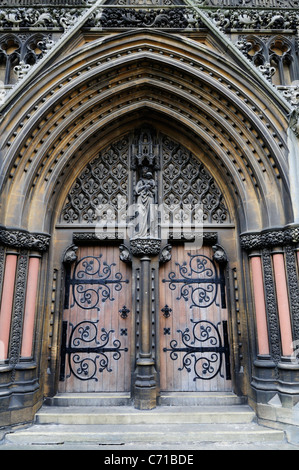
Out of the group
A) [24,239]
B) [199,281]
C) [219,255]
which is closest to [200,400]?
[199,281]

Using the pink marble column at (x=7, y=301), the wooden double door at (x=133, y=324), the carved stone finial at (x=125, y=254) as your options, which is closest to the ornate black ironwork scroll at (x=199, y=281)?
the wooden double door at (x=133, y=324)

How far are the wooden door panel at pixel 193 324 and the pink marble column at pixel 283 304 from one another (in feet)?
3.20

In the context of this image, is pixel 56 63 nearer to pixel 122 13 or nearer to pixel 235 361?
pixel 122 13

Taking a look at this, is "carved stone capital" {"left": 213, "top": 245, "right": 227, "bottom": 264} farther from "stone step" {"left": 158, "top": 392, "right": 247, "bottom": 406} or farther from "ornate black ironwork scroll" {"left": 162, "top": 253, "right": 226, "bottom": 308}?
"stone step" {"left": 158, "top": 392, "right": 247, "bottom": 406}

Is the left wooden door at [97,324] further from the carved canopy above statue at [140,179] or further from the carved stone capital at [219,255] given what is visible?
the carved stone capital at [219,255]

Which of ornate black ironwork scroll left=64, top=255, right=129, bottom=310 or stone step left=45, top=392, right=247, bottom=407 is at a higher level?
ornate black ironwork scroll left=64, top=255, right=129, bottom=310

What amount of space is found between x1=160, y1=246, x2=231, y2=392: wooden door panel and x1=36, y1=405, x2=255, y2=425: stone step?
47 centimetres

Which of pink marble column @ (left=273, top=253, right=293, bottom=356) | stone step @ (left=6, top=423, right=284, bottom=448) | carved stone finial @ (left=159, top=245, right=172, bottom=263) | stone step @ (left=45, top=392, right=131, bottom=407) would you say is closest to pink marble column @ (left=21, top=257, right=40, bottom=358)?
stone step @ (left=45, top=392, right=131, bottom=407)

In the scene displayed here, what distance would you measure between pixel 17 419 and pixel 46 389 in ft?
2.04

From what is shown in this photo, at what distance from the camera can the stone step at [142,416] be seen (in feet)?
13.8

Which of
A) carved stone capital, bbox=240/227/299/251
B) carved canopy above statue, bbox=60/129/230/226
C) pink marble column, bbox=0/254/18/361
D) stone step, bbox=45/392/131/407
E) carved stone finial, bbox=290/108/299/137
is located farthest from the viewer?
carved canopy above statue, bbox=60/129/230/226

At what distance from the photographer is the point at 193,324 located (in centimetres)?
498

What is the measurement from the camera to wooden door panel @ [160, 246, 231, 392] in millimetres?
4809

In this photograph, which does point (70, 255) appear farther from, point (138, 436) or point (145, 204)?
point (138, 436)
